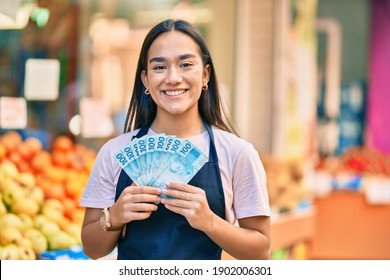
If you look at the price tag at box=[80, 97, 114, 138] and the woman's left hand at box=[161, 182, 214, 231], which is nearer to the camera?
the woman's left hand at box=[161, 182, 214, 231]

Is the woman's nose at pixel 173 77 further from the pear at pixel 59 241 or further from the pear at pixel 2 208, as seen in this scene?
the pear at pixel 2 208

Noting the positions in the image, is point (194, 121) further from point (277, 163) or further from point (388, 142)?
point (388, 142)

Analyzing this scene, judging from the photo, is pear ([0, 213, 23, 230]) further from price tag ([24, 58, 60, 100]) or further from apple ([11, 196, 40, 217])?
price tag ([24, 58, 60, 100])

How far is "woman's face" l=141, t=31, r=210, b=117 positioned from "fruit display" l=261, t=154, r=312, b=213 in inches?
123

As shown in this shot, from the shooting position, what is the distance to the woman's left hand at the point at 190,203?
2.15m

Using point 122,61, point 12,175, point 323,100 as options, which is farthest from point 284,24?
point 323,100

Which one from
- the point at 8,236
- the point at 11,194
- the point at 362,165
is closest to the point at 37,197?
the point at 11,194

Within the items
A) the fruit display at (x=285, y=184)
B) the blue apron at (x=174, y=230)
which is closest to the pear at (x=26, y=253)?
the blue apron at (x=174, y=230)

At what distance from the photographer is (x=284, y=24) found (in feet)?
21.4

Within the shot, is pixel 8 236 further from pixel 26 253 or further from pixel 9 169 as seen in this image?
pixel 9 169

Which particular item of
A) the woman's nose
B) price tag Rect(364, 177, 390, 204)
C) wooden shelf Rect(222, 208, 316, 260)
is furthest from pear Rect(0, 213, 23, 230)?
price tag Rect(364, 177, 390, 204)

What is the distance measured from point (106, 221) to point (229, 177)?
1.26 feet

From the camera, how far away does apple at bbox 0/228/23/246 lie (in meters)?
3.11
